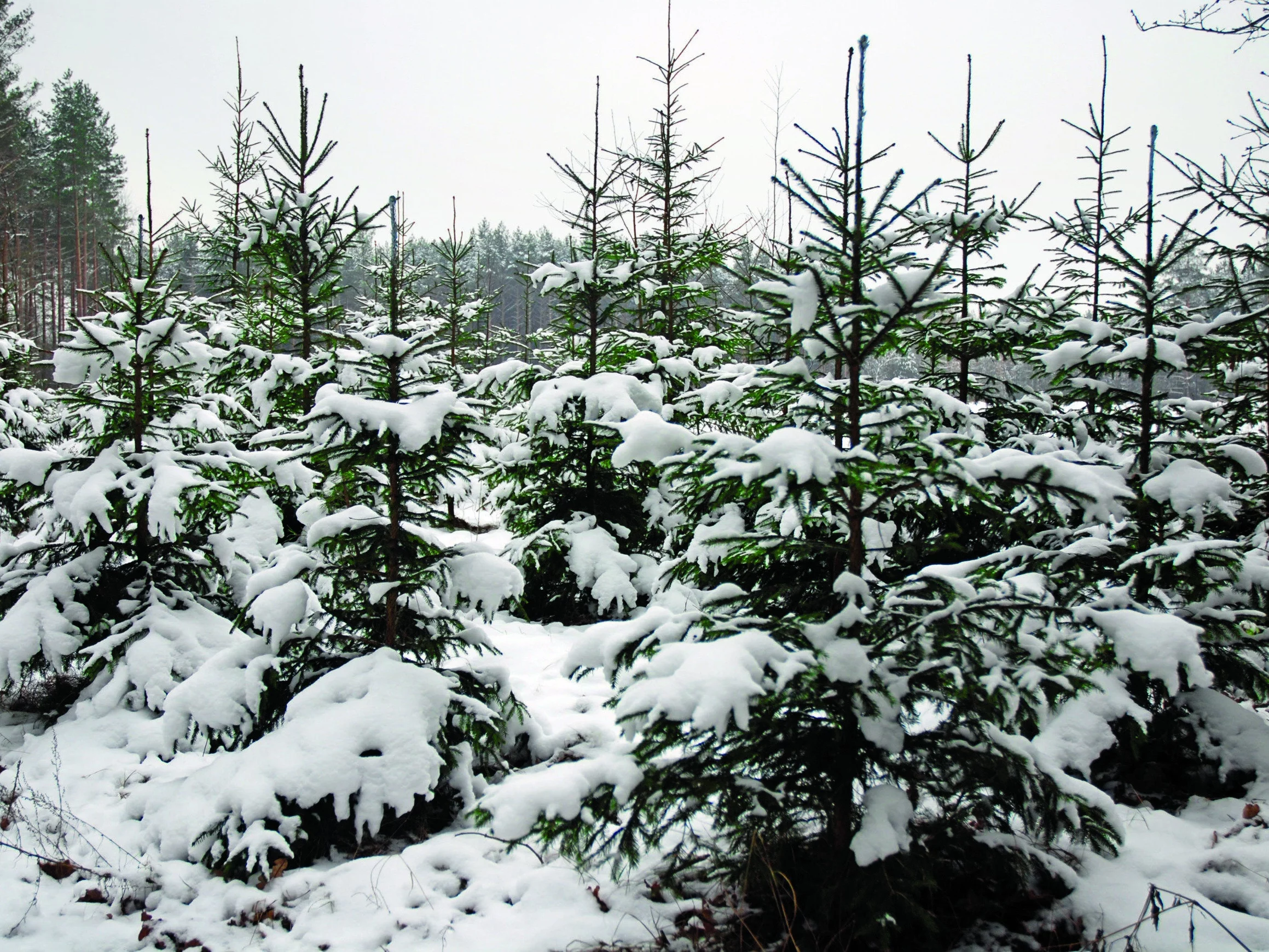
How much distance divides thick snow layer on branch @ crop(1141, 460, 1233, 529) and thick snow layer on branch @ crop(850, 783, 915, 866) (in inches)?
86.9

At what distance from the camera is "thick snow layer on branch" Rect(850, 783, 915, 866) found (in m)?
2.21

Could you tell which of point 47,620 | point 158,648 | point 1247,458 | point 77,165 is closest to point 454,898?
point 158,648

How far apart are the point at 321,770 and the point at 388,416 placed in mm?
1774

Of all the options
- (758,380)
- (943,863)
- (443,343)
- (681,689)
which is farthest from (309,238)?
(943,863)

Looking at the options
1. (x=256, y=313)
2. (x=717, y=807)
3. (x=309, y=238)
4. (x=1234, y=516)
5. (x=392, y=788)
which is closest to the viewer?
(x=717, y=807)

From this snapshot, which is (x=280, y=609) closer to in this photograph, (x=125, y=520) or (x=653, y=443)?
(x=653, y=443)

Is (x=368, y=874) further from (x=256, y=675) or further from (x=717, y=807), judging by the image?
(x=717, y=807)

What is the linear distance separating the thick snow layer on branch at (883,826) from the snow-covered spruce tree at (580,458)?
433 cm

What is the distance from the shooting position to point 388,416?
11.4ft

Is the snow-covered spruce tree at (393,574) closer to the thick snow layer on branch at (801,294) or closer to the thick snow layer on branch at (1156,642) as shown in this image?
the thick snow layer on branch at (801,294)

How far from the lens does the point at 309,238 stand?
305 inches

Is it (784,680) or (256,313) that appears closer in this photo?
(784,680)

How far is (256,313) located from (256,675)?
869 cm

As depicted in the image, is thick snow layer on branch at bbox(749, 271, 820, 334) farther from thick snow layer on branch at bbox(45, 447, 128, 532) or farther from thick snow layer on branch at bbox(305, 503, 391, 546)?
thick snow layer on branch at bbox(45, 447, 128, 532)
